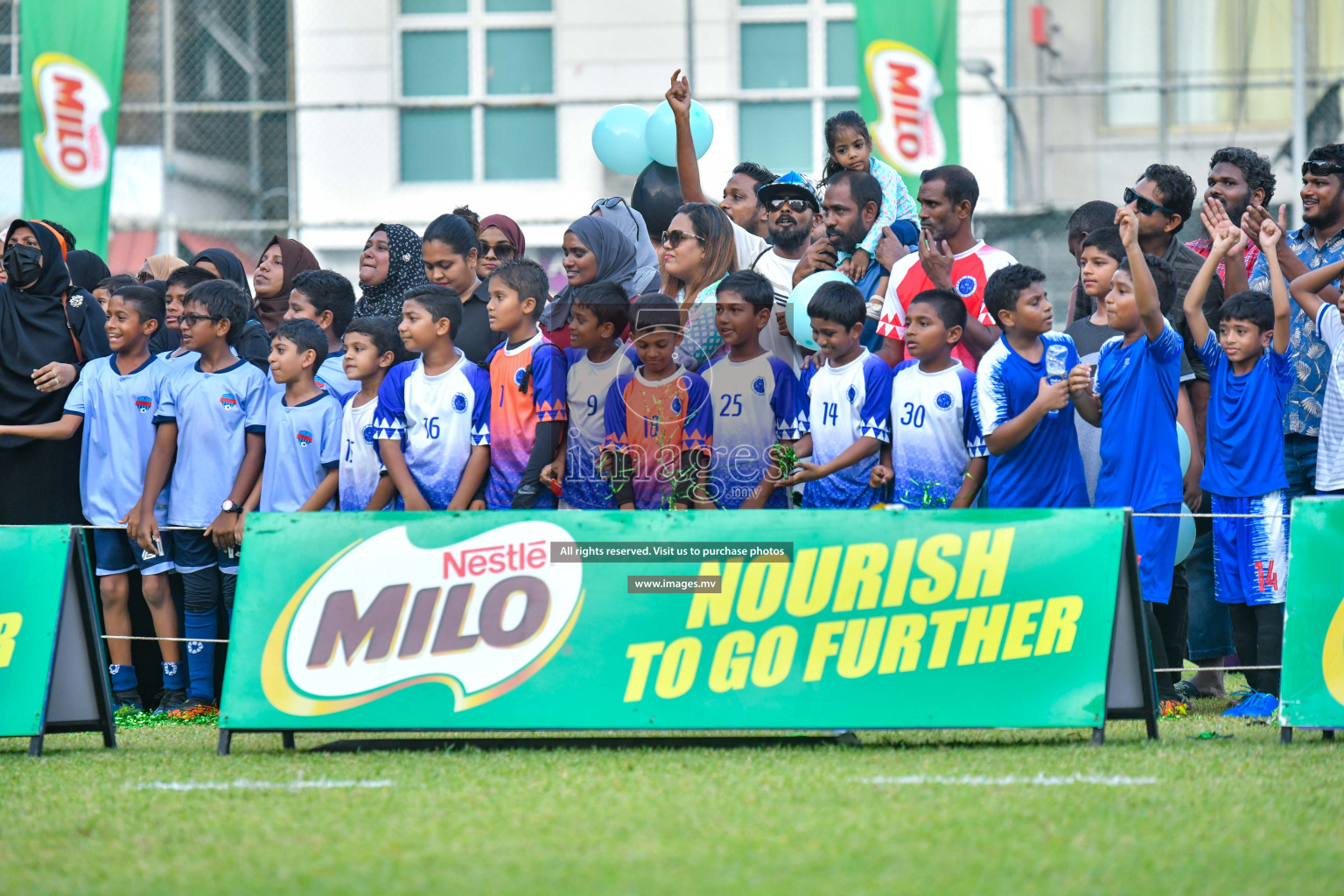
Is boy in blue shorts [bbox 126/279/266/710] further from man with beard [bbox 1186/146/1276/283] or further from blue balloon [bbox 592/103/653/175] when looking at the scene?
man with beard [bbox 1186/146/1276/283]

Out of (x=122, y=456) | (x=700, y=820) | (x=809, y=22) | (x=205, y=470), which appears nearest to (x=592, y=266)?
(x=205, y=470)

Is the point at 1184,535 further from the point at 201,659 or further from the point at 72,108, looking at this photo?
the point at 72,108

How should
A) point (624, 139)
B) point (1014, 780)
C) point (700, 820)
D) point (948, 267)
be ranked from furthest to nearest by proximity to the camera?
point (624, 139) < point (948, 267) < point (1014, 780) < point (700, 820)

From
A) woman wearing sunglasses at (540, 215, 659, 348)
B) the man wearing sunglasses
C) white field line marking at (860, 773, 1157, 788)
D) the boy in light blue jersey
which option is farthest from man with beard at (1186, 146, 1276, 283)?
white field line marking at (860, 773, 1157, 788)

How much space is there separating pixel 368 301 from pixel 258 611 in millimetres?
3360

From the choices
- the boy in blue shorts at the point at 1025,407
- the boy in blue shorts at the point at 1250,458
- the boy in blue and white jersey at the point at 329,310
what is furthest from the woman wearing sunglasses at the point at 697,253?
the boy in blue shorts at the point at 1250,458

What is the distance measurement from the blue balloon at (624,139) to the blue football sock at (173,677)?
4.11m

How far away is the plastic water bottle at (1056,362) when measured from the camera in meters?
6.30

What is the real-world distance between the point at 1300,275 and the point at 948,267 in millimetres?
1620

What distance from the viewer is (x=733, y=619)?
5352 millimetres

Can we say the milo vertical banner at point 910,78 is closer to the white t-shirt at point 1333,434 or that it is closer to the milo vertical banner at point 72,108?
the milo vertical banner at point 72,108

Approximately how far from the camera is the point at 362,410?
7.02 metres

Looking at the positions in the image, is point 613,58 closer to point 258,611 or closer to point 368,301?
point 368,301

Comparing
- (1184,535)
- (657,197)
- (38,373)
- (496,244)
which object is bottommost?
(1184,535)
